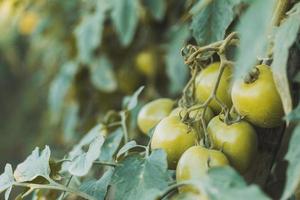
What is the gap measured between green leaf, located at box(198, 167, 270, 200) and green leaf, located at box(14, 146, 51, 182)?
25cm

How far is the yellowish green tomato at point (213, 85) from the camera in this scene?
0.76 meters

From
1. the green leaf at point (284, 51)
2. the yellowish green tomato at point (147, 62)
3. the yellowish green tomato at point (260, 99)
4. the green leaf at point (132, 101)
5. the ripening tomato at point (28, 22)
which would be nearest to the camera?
the green leaf at point (284, 51)

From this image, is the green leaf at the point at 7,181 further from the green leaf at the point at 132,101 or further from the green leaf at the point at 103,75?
the green leaf at the point at 103,75

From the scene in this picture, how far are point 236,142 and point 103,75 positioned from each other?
945 millimetres

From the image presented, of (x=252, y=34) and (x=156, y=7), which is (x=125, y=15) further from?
(x=252, y=34)

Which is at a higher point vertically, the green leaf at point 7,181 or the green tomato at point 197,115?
the green leaf at point 7,181

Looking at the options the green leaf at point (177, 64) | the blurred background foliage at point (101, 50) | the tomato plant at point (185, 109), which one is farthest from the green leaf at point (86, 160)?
the green leaf at point (177, 64)

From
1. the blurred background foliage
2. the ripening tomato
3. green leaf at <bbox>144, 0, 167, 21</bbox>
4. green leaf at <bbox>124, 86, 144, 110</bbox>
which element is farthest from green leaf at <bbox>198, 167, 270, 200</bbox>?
the ripening tomato

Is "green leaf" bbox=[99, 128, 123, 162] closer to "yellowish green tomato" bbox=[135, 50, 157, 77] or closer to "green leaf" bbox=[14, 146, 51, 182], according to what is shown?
"green leaf" bbox=[14, 146, 51, 182]

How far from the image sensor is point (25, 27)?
2.22 metres

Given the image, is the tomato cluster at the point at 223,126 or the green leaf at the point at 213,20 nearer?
the tomato cluster at the point at 223,126

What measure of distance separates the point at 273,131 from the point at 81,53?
83cm

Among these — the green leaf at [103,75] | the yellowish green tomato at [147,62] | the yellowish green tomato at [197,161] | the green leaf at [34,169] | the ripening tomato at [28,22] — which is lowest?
the yellowish green tomato at [197,161]

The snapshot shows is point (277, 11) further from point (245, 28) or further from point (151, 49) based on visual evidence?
point (151, 49)
